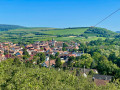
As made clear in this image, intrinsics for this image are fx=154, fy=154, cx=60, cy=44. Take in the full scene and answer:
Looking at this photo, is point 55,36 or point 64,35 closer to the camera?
point 55,36

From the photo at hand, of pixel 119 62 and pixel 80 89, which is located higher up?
pixel 80 89

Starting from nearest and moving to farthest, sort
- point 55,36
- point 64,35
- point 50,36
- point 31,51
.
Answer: point 31,51 → point 50,36 → point 55,36 → point 64,35

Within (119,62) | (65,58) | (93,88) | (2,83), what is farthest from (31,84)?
(65,58)

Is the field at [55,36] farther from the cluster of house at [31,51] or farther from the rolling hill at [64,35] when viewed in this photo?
the cluster of house at [31,51]

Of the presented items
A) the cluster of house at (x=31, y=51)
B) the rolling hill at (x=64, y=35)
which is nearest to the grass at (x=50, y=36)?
the rolling hill at (x=64, y=35)

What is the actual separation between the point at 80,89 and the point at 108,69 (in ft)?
75.8

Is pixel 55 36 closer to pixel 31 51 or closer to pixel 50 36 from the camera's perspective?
pixel 50 36

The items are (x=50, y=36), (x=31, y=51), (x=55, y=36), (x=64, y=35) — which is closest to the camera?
(x=31, y=51)

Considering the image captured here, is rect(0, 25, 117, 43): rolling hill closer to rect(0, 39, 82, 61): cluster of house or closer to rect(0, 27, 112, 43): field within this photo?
rect(0, 27, 112, 43): field

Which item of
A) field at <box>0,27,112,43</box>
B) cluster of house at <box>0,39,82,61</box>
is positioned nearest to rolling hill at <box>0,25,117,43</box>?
field at <box>0,27,112,43</box>

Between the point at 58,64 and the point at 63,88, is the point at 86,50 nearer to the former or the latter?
the point at 58,64

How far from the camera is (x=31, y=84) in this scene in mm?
8422

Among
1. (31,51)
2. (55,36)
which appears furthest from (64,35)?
(31,51)

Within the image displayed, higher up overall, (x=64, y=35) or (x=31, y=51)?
(x=64, y=35)
